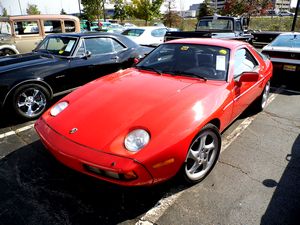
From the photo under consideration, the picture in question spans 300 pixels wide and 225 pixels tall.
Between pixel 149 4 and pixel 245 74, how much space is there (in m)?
25.2

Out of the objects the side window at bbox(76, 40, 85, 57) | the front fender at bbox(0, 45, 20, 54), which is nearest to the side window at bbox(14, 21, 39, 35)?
the front fender at bbox(0, 45, 20, 54)

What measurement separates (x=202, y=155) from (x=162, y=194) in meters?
0.60

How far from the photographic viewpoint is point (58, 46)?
528cm

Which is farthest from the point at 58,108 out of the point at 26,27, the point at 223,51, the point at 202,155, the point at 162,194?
the point at 26,27

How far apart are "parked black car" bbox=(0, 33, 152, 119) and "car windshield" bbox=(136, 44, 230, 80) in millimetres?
1669

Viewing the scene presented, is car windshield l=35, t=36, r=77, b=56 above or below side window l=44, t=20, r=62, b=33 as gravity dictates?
below

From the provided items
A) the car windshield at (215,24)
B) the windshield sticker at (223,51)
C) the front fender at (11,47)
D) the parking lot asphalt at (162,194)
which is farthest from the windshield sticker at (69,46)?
the car windshield at (215,24)

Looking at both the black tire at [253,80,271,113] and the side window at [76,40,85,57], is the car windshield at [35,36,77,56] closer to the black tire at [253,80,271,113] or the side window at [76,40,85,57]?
the side window at [76,40,85,57]

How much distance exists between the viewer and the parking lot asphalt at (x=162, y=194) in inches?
90.4

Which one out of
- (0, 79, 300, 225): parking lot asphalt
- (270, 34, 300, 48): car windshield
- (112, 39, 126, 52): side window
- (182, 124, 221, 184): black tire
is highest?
(112, 39, 126, 52): side window

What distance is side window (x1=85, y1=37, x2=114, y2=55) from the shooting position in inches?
205

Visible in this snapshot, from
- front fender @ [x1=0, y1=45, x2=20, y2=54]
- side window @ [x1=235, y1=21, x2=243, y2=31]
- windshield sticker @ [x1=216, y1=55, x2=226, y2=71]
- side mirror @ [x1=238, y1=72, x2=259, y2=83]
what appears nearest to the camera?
side mirror @ [x1=238, y1=72, x2=259, y2=83]

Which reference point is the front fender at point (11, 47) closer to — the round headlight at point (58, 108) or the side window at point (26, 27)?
the side window at point (26, 27)

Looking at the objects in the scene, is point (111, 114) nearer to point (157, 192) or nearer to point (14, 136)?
point (157, 192)
